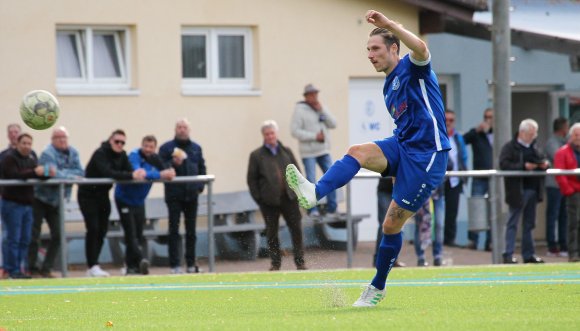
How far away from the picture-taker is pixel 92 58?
23344 mm

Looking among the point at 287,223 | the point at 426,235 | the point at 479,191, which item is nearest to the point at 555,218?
the point at 479,191

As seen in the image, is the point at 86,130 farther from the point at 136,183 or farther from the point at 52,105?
the point at 52,105

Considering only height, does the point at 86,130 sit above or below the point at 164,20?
below

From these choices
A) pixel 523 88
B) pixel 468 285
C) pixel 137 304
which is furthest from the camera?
pixel 523 88

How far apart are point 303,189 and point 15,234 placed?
851cm

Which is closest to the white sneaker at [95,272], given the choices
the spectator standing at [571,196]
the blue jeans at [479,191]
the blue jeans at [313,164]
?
the blue jeans at [313,164]

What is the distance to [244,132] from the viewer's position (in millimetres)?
24219

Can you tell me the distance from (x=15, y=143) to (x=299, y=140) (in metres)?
5.34

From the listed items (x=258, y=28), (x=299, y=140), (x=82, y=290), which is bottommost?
(x=82, y=290)

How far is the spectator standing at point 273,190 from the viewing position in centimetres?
1947

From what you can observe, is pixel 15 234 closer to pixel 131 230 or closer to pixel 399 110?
pixel 131 230

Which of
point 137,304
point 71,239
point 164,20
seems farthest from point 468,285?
point 164,20

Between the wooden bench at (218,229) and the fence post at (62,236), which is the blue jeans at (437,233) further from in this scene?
the fence post at (62,236)

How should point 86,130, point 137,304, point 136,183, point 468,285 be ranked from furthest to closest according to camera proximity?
point 86,130 → point 136,183 → point 468,285 → point 137,304
